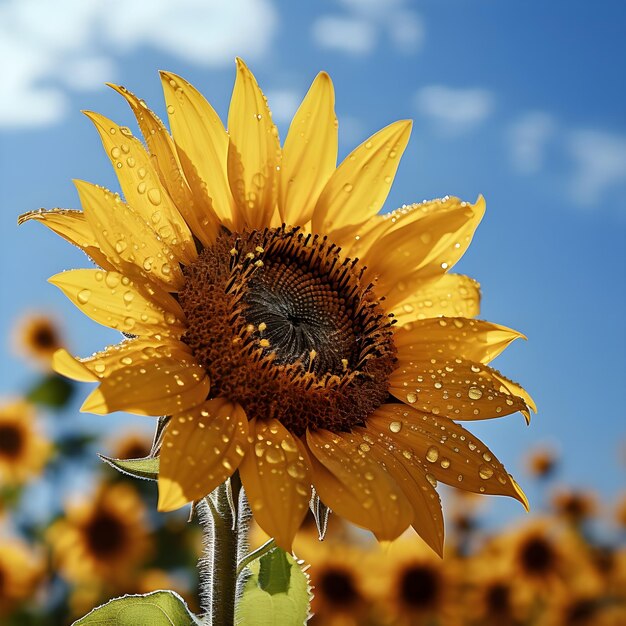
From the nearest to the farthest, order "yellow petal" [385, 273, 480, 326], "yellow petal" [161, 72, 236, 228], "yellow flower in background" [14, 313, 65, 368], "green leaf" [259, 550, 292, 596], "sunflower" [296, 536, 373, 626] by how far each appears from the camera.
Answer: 1. "green leaf" [259, 550, 292, 596]
2. "yellow petal" [161, 72, 236, 228]
3. "yellow petal" [385, 273, 480, 326]
4. "sunflower" [296, 536, 373, 626]
5. "yellow flower in background" [14, 313, 65, 368]

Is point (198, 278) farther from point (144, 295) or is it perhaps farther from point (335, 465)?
point (335, 465)

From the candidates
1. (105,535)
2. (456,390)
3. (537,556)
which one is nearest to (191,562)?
(105,535)

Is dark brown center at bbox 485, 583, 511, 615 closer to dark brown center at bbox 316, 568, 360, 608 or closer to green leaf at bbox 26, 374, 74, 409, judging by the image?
dark brown center at bbox 316, 568, 360, 608

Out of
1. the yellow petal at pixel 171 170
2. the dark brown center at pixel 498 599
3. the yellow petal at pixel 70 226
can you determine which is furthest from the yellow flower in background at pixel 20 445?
the yellow petal at pixel 70 226

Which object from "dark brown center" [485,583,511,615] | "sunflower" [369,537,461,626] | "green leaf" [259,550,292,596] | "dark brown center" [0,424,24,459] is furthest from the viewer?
"dark brown center" [0,424,24,459]

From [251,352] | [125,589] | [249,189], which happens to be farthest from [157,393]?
[125,589]

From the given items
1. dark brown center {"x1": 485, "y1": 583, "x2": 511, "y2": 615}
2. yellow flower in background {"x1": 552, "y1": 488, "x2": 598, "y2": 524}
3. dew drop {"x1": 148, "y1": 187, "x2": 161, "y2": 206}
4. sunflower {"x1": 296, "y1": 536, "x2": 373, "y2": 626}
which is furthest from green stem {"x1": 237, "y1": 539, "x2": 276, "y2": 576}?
yellow flower in background {"x1": 552, "y1": 488, "x2": 598, "y2": 524}
